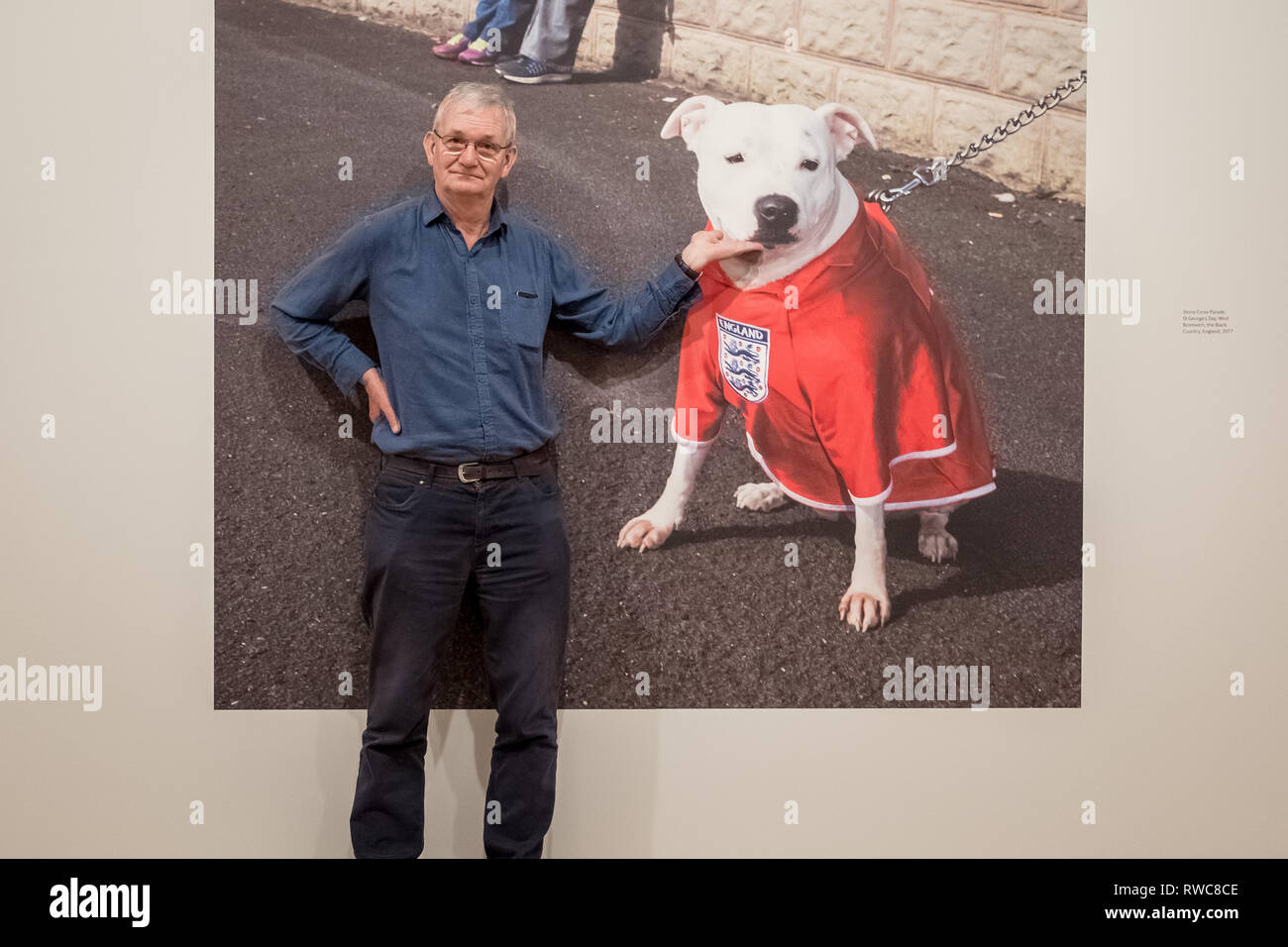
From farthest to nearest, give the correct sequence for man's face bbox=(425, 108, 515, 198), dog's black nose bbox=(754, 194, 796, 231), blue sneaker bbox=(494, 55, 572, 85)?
blue sneaker bbox=(494, 55, 572, 85) → dog's black nose bbox=(754, 194, 796, 231) → man's face bbox=(425, 108, 515, 198)

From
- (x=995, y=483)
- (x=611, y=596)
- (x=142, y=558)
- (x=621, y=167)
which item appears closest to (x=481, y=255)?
(x=621, y=167)

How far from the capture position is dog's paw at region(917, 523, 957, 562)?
2.81m

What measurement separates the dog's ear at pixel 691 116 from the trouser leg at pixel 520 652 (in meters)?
0.96

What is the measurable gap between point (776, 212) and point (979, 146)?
2.00ft

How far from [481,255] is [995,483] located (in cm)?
143

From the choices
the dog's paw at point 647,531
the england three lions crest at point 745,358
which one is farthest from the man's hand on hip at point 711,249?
the dog's paw at point 647,531

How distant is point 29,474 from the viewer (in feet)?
8.96

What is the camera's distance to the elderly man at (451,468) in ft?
8.31

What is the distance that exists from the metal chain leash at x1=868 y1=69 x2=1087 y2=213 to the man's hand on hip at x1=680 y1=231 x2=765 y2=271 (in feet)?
1.22

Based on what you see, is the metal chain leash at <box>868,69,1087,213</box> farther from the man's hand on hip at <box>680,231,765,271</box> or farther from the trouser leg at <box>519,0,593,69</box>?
the trouser leg at <box>519,0,593,69</box>

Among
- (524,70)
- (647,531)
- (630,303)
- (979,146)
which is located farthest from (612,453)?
(979,146)

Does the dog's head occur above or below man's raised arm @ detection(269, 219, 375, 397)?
above

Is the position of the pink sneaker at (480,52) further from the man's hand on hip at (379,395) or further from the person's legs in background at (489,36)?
the man's hand on hip at (379,395)

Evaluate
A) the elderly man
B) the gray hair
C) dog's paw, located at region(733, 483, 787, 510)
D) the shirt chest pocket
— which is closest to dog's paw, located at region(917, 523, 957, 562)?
dog's paw, located at region(733, 483, 787, 510)
